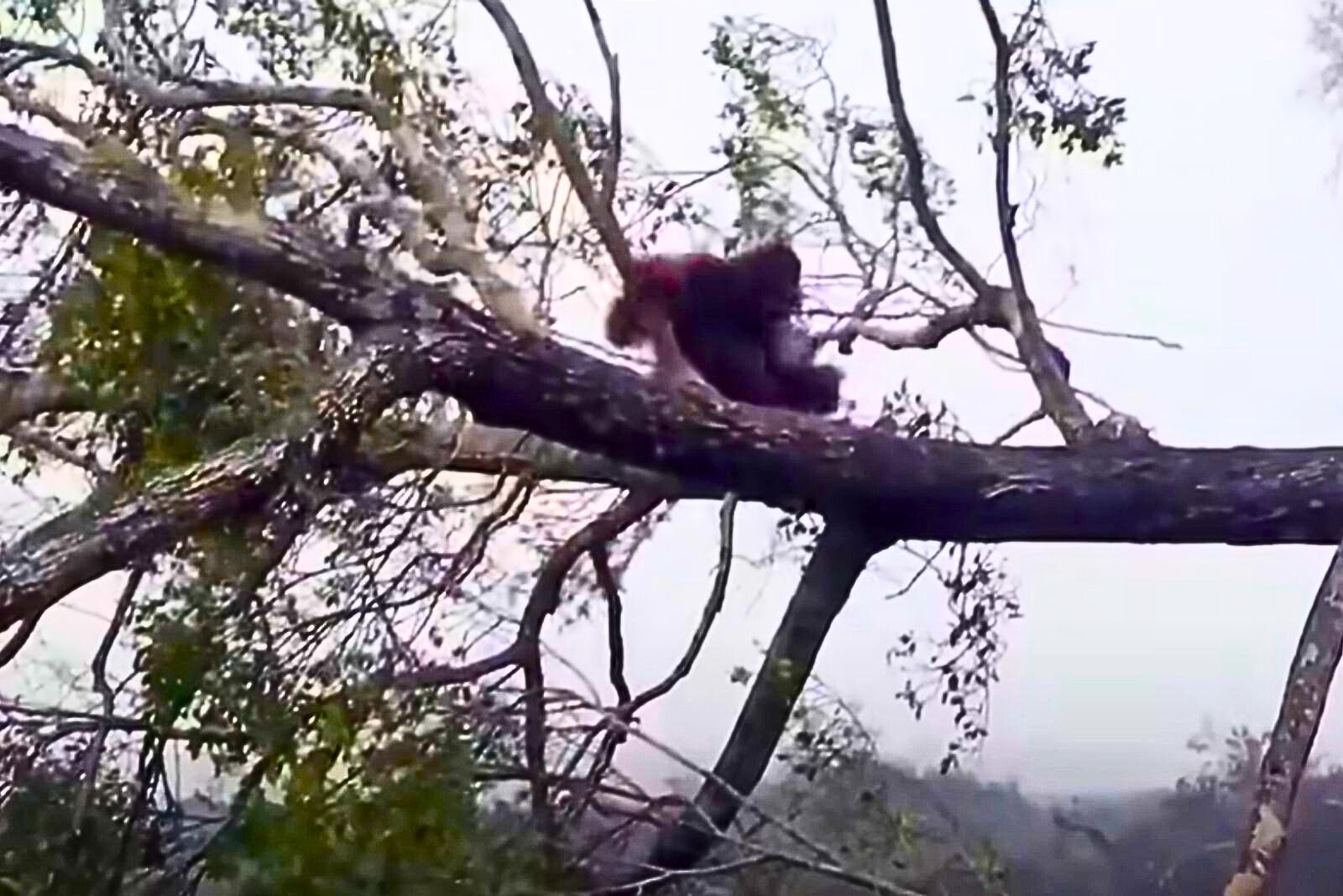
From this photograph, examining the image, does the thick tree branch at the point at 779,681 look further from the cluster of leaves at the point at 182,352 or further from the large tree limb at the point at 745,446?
the cluster of leaves at the point at 182,352

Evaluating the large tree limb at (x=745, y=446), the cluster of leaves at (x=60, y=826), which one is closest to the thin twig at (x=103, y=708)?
the cluster of leaves at (x=60, y=826)

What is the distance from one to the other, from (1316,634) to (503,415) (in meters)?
0.60

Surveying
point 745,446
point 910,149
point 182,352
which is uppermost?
point 910,149

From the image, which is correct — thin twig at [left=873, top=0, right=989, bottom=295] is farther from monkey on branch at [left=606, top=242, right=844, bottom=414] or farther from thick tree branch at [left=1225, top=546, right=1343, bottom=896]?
thick tree branch at [left=1225, top=546, right=1343, bottom=896]

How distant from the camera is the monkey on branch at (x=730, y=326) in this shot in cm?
175

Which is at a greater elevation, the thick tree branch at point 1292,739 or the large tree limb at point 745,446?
the large tree limb at point 745,446

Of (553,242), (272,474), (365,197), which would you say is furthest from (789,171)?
(272,474)

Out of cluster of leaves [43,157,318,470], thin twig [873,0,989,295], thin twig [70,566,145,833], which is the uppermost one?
thin twig [873,0,989,295]

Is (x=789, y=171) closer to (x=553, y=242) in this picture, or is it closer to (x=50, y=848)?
(x=553, y=242)

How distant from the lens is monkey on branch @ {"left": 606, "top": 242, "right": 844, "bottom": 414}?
1.75 metres

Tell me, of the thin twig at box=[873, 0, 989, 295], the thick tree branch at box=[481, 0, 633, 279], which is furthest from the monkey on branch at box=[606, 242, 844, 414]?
the thin twig at box=[873, 0, 989, 295]

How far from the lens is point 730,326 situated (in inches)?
69.8

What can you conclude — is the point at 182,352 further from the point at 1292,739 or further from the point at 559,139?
the point at 1292,739

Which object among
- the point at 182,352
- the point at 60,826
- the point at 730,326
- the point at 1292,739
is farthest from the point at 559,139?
the point at 1292,739
